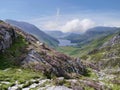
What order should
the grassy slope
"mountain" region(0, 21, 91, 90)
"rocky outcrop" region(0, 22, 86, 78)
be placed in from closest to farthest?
"mountain" region(0, 21, 91, 90) → the grassy slope → "rocky outcrop" region(0, 22, 86, 78)

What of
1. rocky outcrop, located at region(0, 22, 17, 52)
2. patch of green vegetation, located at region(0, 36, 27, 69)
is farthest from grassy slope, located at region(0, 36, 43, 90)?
rocky outcrop, located at region(0, 22, 17, 52)

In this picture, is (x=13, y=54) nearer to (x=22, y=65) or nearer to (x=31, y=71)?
(x=22, y=65)

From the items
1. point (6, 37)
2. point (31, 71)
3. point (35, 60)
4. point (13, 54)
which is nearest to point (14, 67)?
point (31, 71)

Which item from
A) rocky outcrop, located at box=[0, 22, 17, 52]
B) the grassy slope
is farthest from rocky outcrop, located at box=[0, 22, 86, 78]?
the grassy slope

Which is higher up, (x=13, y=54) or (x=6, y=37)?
(x=6, y=37)

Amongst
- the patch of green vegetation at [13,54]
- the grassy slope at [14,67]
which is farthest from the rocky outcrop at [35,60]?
the grassy slope at [14,67]

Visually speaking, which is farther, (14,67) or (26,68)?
(26,68)

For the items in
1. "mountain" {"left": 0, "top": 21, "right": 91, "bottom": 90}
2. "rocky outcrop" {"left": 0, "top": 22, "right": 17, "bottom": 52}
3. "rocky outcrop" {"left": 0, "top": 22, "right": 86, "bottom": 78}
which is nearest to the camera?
"mountain" {"left": 0, "top": 21, "right": 91, "bottom": 90}

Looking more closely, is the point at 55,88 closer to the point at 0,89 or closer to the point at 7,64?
the point at 0,89

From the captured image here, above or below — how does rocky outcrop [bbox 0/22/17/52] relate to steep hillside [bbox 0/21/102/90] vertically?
above

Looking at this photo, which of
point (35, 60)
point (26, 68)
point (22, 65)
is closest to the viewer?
point (26, 68)

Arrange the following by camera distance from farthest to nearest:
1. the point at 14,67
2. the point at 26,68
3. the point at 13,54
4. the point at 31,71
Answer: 1. the point at 13,54
2. the point at 26,68
3. the point at 31,71
4. the point at 14,67

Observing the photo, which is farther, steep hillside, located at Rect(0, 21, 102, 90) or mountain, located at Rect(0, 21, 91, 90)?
mountain, located at Rect(0, 21, 91, 90)

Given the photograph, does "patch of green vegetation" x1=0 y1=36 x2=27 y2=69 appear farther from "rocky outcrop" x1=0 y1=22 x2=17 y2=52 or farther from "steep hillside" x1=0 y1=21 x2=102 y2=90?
"rocky outcrop" x1=0 y1=22 x2=17 y2=52
